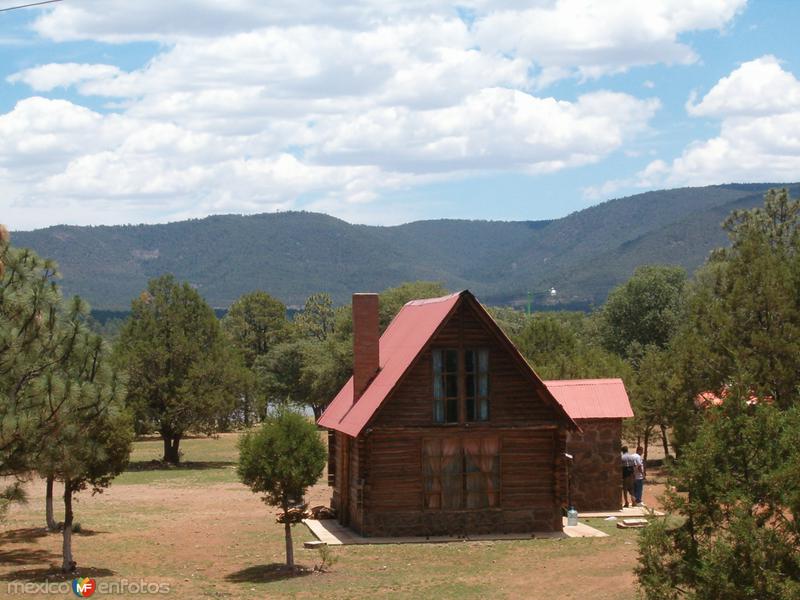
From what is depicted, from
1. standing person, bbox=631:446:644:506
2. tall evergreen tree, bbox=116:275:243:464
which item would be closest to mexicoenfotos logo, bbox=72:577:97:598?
standing person, bbox=631:446:644:506

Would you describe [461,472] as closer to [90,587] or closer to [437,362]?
[437,362]

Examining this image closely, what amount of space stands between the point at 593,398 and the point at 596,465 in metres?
1.84

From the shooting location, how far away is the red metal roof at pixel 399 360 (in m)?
27.1

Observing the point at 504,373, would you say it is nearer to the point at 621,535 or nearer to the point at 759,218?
the point at 621,535

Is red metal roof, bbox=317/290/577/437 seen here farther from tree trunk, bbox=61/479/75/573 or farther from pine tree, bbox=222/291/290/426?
pine tree, bbox=222/291/290/426

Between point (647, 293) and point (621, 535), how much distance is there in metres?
59.0

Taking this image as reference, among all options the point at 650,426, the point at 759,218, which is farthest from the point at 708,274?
the point at 650,426

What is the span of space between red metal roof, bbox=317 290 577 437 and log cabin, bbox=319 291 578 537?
0.17ft

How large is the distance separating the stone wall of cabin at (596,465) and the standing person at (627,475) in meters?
0.52

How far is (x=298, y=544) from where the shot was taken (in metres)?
27.2

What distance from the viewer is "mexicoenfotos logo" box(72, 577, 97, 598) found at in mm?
20062

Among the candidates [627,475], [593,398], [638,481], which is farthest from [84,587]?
[638,481]

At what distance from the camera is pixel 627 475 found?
31766 millimetres

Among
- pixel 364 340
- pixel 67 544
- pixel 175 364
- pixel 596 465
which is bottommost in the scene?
pixel 67 544
